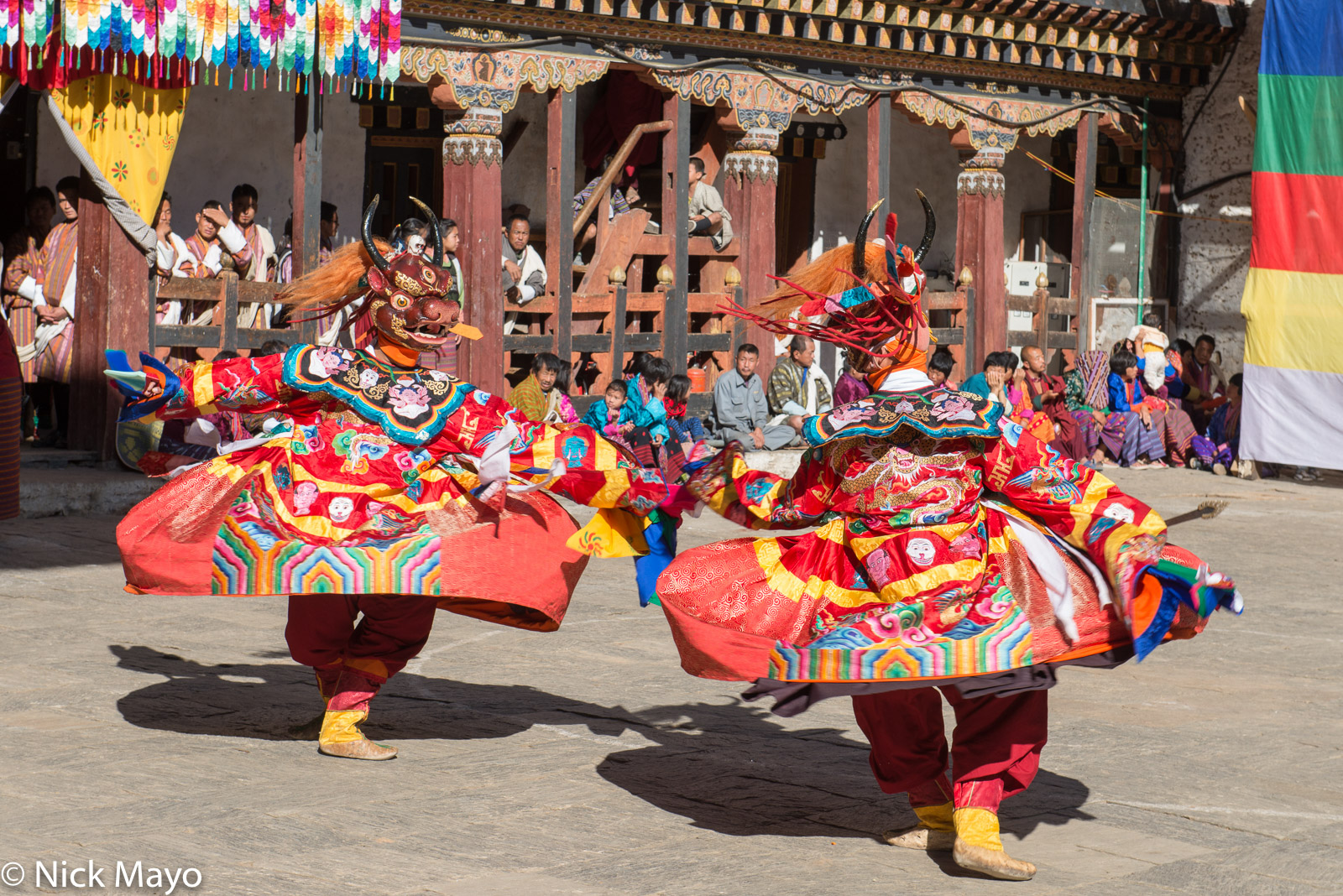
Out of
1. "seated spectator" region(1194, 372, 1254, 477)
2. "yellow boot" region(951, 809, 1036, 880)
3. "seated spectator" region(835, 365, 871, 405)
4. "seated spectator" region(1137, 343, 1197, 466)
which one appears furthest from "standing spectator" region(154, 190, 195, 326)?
"seated spectator" region(1194, 372, 1254, 477)

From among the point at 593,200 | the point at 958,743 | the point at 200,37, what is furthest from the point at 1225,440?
the point at 958,743

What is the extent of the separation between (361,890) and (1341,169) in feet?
39.0

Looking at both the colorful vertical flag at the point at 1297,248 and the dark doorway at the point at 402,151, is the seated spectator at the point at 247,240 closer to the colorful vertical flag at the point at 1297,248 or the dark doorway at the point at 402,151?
the dark doorway at the point at 402,151

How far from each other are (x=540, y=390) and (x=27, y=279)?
348 cm

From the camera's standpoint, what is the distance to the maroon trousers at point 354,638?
5020mm

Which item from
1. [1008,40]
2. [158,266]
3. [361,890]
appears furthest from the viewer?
[1008,40]

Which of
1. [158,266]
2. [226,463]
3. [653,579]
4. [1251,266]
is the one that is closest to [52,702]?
[226,463]

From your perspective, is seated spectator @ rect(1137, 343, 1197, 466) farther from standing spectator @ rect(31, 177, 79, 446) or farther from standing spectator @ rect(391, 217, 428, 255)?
standing spectator @ rect(391, 217, 428, 255)

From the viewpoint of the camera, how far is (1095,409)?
1473 cm

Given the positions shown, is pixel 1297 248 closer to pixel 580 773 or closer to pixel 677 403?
pixel 677 403

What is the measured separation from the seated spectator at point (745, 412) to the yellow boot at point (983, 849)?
8.33 metres

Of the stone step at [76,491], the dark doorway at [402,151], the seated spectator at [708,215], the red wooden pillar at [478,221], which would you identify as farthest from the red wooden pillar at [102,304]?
the seated spectator at [708,215]

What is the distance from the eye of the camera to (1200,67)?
1623cm

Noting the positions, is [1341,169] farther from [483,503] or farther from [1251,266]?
[483,503]
